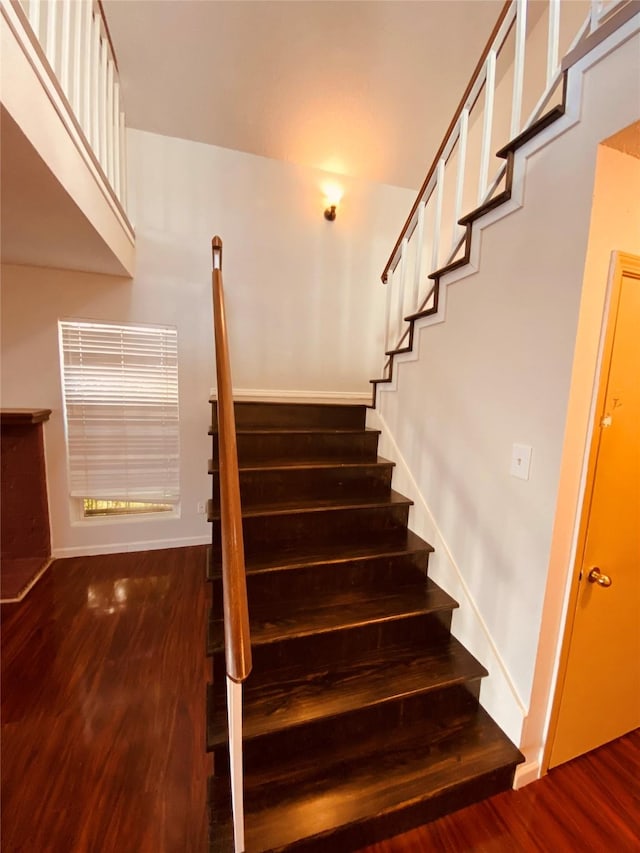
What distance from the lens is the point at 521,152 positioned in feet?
4.20

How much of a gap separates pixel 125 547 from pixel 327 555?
2093mm

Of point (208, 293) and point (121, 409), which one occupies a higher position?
point (208, 293)

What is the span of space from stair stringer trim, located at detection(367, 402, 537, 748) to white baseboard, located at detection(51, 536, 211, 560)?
195 centimetres

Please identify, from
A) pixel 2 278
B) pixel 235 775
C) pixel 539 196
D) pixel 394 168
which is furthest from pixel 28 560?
pixel 394 168

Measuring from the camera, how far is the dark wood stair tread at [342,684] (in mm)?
1180

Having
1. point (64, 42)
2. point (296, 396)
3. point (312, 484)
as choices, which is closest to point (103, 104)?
point (64, 42)

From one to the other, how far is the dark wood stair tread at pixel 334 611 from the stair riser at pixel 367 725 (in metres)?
0.28

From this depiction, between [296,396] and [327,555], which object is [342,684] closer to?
[327,555]

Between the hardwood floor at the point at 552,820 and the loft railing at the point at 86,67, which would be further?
the loft railing at the point at 86,67

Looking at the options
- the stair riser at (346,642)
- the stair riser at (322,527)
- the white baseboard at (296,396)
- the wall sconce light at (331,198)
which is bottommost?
the stair riser at (346,642)

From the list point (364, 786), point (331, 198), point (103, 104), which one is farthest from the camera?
point (331, 198)

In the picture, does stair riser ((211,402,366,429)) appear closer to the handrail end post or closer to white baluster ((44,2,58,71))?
the handrail end post

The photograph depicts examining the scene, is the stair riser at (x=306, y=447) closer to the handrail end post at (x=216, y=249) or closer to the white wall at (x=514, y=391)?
the white wall at (x=514, y=391)

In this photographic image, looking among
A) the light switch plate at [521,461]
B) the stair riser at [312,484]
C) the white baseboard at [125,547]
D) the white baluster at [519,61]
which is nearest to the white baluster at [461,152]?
the white baluster at [519,61]
